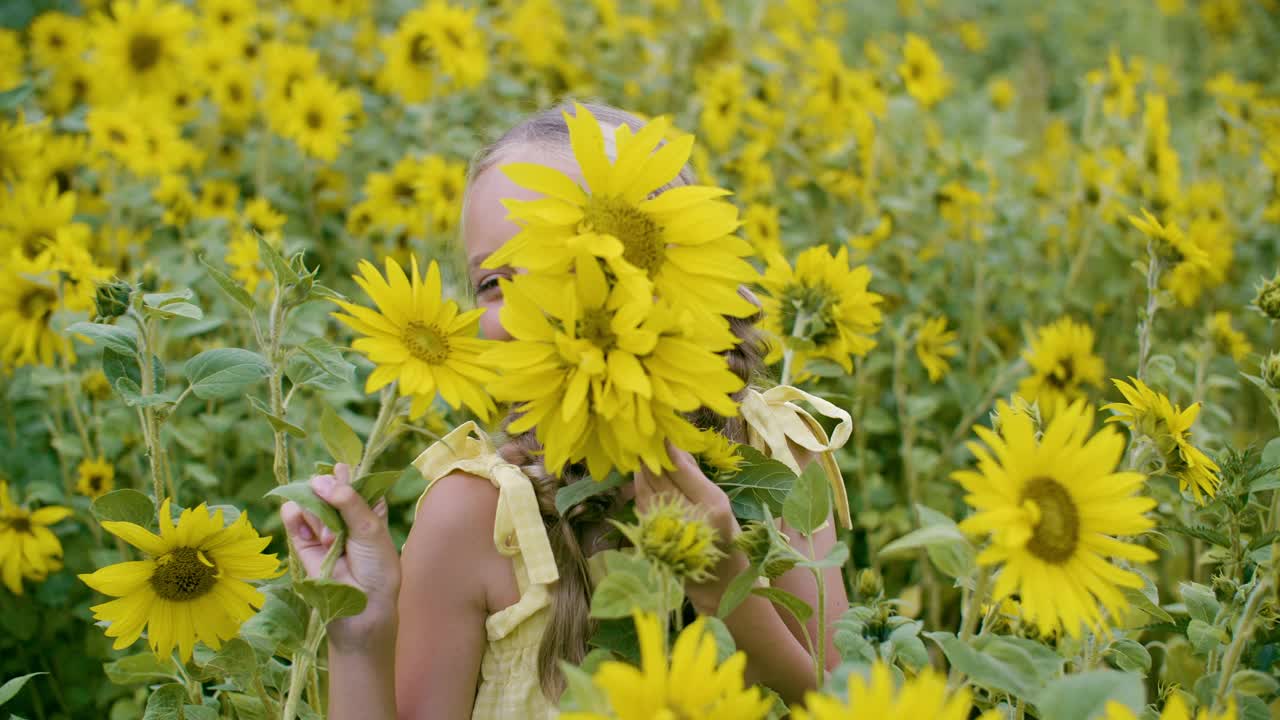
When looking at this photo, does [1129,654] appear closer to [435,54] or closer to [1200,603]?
[1200,603]

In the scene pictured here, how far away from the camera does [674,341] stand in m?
0.73

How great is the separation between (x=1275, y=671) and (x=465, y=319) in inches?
35.1


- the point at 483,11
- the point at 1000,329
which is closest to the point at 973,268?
the point at 1000,329

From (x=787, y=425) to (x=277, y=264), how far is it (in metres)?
0.60

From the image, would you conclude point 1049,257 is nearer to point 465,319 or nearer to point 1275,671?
point 1275,671

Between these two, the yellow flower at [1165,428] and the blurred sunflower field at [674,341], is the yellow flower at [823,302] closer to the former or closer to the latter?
the blurred sunflower field at [674,341]

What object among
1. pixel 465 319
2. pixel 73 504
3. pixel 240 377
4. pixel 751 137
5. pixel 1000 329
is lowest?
pixel 73 504

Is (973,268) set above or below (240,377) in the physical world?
below

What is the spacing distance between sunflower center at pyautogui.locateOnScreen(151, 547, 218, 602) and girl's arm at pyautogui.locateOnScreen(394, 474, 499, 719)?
0.66 ft

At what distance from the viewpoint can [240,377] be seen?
981 mm

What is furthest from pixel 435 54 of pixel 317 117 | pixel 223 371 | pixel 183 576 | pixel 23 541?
pixel 183 576

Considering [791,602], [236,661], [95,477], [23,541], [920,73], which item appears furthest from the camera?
[920,73]

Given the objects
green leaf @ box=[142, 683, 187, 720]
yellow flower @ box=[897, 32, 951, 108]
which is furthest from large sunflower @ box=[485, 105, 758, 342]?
yellow flower @ box=[897, 32, 951, 108]

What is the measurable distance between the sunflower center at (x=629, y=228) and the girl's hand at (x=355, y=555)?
0.30m
